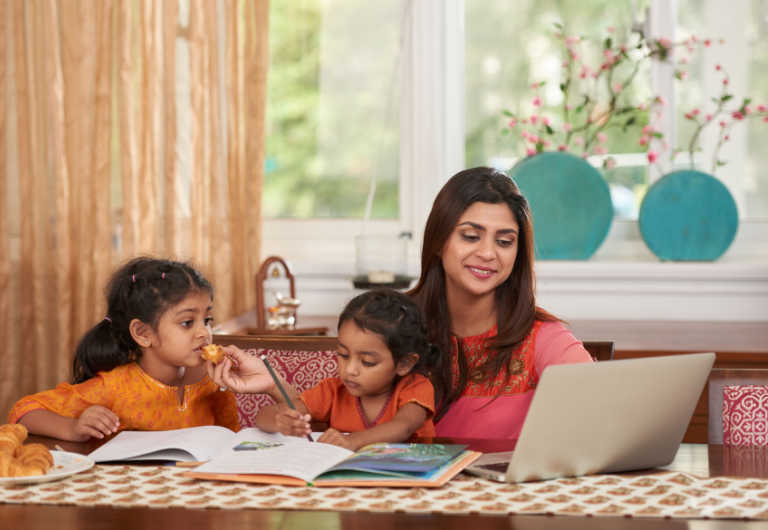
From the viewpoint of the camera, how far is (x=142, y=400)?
180 cm

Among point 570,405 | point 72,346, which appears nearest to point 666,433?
point 570,405

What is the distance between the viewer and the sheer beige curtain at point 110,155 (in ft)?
9.55

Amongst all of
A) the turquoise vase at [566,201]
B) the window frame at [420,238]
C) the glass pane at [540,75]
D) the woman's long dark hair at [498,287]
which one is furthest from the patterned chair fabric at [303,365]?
the glass pane at [540,75]

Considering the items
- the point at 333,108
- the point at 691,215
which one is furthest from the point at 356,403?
the point at 333,108

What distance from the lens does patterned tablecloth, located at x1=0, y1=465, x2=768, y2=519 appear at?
1146 mm

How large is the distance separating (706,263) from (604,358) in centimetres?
109

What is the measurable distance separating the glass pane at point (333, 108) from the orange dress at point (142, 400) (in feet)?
4.62

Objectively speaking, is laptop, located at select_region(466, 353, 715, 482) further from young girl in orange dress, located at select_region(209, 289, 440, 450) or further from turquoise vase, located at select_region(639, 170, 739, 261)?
turquoise vase, located at select_region(639, 170, 739, 261)

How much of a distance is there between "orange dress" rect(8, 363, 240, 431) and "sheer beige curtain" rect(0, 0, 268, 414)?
103 centimetres

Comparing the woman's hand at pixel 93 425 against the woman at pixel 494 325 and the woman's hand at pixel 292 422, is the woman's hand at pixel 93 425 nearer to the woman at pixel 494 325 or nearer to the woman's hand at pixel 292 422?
the woman's hand at pixel 292 422

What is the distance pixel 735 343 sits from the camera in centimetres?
244

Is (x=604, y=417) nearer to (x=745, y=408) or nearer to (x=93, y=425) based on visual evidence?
(x=745, y=408)

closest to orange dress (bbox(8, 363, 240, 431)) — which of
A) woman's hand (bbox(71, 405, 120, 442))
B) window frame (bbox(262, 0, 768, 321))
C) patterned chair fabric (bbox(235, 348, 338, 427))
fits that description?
woman's hand (bbox(71, 405, 120, 442))

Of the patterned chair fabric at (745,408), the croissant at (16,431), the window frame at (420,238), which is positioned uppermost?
the window frame at (420,238)
